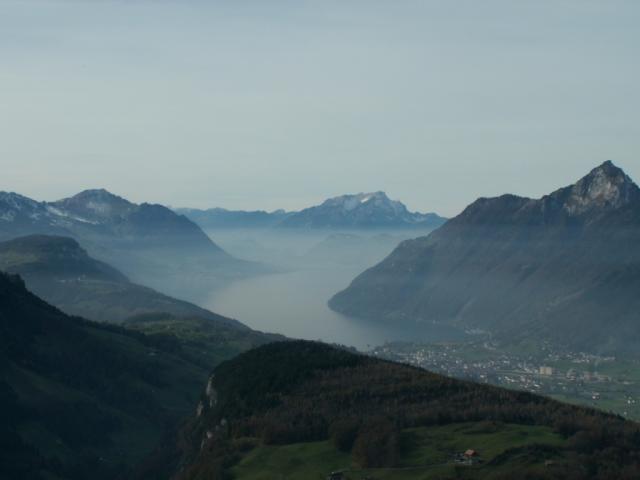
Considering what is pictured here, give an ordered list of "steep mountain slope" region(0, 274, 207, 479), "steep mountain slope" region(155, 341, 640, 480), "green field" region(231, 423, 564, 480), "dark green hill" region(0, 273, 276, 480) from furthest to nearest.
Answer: "steep mountain slope" region(0, 274, 207, 479), "dark green hill" region(0, 273, 276, 480), "steep mountain slope" region(155, 341, 640, 480), "green field" region(231, 423, 564, 480)

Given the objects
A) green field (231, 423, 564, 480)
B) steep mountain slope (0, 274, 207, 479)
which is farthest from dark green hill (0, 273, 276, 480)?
green field (231, 423, 564, 480)

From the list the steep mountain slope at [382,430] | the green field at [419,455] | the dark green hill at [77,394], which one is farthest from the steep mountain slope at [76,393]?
the green field at [419,455]

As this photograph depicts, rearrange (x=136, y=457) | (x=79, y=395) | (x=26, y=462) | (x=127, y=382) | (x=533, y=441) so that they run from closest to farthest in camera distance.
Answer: (x=533, y=441), (x=26, y=462), (x=136, y=457), (x=79, y=395), (x=127, y=382)

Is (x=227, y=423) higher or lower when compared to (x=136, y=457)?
higher

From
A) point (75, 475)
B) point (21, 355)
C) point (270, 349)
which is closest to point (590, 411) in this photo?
point (270, 349)

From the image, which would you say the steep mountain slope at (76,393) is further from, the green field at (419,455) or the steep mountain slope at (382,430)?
the green field at (419,455)

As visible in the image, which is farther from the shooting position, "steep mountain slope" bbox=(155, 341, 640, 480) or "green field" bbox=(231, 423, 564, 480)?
"steep mountain slope" bbox=(155, 341, 640, 480)

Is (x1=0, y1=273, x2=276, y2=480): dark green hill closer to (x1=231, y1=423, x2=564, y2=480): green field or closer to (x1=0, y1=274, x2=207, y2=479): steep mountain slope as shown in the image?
(x1=0, y1=274, x2=207, y2=479): steep mountain slope

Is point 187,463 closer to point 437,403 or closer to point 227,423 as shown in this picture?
point 227,423
